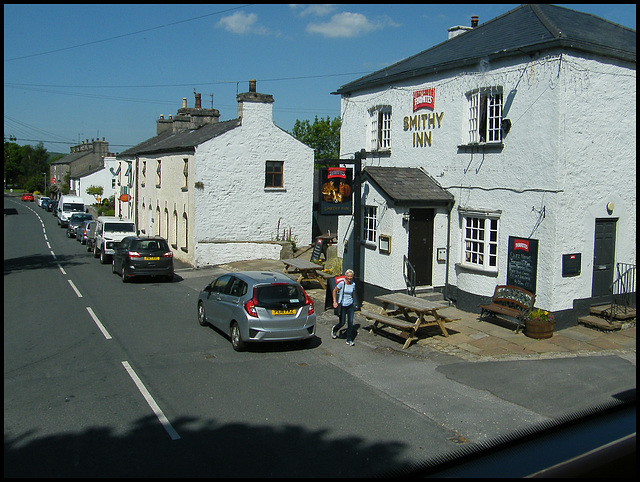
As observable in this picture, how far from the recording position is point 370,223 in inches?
660

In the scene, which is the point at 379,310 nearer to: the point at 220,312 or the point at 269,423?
Answer: the point at 220,312

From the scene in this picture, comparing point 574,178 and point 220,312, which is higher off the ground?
point 574,178

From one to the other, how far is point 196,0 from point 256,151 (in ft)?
75.8

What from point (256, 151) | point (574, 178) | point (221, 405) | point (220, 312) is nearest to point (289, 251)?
point (256, 151)

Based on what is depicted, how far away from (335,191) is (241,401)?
839cm

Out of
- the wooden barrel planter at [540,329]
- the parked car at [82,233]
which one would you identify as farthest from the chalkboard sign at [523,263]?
the parked car at [82,233]

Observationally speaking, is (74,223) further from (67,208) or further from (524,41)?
(524,41)

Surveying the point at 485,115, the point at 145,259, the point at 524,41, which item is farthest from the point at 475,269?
the point at 145,259

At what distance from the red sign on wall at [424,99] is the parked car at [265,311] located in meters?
7.17

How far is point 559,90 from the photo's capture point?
40.2 ft

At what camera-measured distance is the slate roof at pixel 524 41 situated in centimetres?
1247

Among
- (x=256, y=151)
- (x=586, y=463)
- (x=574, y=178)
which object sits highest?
(x=256, y=151)

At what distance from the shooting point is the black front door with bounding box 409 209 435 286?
15555mm

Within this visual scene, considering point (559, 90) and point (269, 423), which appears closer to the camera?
point (269, 423)
